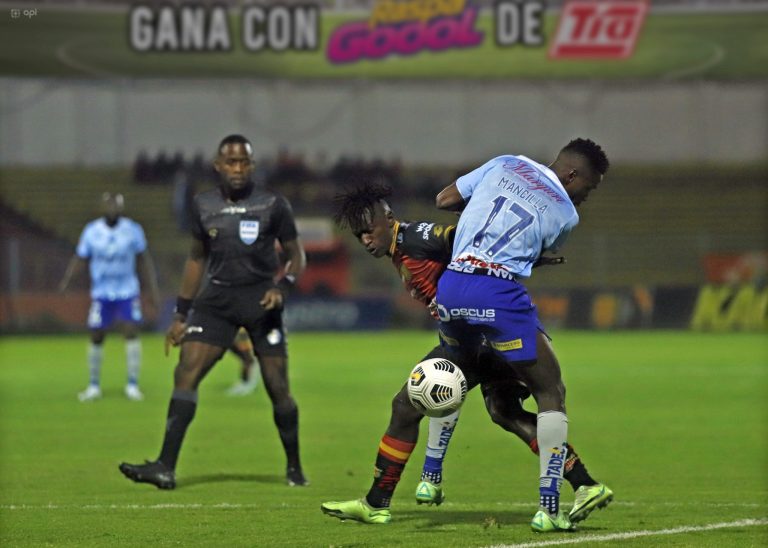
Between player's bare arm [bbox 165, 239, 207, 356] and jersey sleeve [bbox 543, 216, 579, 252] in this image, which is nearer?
jersey sleeve [bbox 543, 216, 579, 252]

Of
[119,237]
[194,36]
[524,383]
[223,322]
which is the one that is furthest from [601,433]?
[194,36]

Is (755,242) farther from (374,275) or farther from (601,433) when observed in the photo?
(601,433)

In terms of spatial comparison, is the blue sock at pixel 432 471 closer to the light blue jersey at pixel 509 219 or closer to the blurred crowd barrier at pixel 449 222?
the light blue jersey at pixel 509 219

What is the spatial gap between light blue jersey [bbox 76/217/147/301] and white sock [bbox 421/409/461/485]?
10892 millimetres

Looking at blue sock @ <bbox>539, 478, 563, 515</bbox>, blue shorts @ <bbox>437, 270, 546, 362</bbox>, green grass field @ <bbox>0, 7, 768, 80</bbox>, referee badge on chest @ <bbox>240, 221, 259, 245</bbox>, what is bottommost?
blue sock @ <bbox>539, 478, 563, 515</bbox>

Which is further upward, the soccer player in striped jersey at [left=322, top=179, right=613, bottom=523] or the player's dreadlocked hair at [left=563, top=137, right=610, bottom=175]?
the player's dreadlocked hair at [left=563, top=137, right=610, bottom=175]

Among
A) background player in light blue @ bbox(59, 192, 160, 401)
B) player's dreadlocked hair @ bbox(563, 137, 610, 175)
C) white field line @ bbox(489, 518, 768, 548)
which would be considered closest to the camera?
white field line @ bbox(489, 518, 768, 548)

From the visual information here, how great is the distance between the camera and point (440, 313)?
8.46 metres

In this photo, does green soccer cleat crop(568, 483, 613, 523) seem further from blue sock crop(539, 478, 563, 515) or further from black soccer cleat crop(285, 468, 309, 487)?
black soccer cleat crop(285, 468, 309, 487)

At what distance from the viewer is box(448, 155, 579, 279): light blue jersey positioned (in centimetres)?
827

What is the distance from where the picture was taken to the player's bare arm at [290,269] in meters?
10.8

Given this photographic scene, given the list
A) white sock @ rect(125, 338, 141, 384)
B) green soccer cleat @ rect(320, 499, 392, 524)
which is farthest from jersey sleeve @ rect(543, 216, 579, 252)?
white sock @ rect(125, 338, 141, 384)

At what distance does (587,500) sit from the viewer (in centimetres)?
851

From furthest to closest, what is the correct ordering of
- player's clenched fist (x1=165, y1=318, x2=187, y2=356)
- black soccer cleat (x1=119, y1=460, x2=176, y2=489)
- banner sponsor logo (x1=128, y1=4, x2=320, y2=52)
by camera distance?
banner sponsor logo (x1=128, y1=4, x2=320, y2=52), player's clenched fist (x1=165, y1=318, x2=187, y2=356), black soccer cleat (x1=119, y1=460, x2=176, y2=489)
